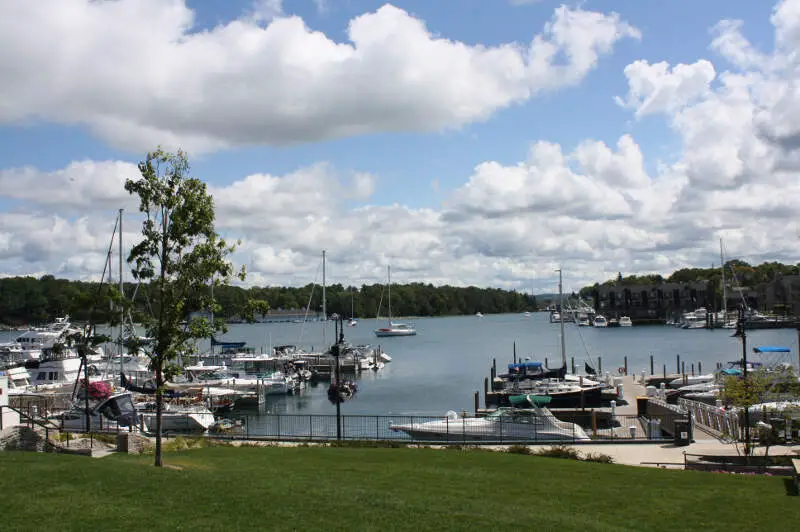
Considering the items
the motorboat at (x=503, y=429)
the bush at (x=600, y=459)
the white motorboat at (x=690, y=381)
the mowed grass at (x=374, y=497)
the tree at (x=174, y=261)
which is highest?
the tree at (x=174, y=261)

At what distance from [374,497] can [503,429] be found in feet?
68.2

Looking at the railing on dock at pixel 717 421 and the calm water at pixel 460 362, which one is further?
the calm water at pixel 460 362

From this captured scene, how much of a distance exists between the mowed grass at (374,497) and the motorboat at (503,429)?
11.6 metres

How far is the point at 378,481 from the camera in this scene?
18.7 metres

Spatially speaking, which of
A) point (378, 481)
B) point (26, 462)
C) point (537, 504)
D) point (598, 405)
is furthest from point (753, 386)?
point (598, 405)

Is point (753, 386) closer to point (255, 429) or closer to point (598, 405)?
point (598, 405)

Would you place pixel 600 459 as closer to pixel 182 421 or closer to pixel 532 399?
pixel 532 399

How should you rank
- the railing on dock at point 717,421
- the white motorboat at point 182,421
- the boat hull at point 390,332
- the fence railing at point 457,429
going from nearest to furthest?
the railing on dock at point 717,421 → the fence railing at point 457,429 → the white motorboat at point 182,421 → the boat hull at point 390,332

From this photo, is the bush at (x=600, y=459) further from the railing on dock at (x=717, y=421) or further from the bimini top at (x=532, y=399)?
the bimini top at (x=532, y=399)

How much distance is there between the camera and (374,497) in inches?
619

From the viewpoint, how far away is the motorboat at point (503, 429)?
113ft

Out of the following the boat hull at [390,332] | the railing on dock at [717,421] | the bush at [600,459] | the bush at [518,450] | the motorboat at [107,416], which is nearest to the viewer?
the bush at [600,459]

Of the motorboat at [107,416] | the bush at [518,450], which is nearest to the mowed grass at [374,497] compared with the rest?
the bush at [518,450]

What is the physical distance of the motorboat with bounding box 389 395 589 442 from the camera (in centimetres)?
3431
